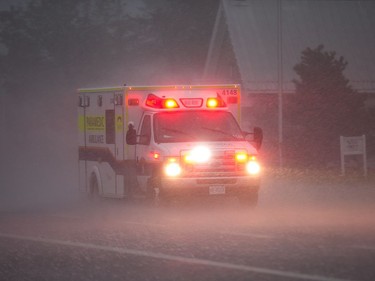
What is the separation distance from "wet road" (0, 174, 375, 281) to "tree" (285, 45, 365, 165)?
13583mm

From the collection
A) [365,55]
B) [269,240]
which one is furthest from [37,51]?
[269,240]

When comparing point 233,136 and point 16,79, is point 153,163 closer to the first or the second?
point 233,136

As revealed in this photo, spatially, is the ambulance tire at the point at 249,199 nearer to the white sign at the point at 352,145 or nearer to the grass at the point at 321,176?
the grass at the point at 321,176

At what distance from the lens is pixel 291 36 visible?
44531mm

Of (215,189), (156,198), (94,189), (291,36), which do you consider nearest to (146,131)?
(156,198)

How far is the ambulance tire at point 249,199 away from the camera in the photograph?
18359 mm

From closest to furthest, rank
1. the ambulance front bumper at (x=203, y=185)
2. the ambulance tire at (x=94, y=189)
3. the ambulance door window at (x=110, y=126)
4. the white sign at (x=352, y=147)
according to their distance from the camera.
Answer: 1. the ambulance front bumper at (x=203, y=185)
2. the ambulance door window at (x=110, y=126)
3. the ambulance tire at (x=94, y=189)
4. the white sign at (x=352, y=147)

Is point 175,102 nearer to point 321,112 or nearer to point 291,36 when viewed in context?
point 321,112

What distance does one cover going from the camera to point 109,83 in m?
70.5

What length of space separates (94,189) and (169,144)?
3.75 meters

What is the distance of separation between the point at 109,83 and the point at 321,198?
50977 millimetres

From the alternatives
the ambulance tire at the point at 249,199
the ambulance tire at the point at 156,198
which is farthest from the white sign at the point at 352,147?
the ambulance tire at the point at 156,198

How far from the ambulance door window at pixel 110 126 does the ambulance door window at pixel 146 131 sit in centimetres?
98

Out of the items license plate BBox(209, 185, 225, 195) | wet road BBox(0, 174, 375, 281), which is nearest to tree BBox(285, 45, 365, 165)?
wet road BBox(0, 174, 375, 281)
